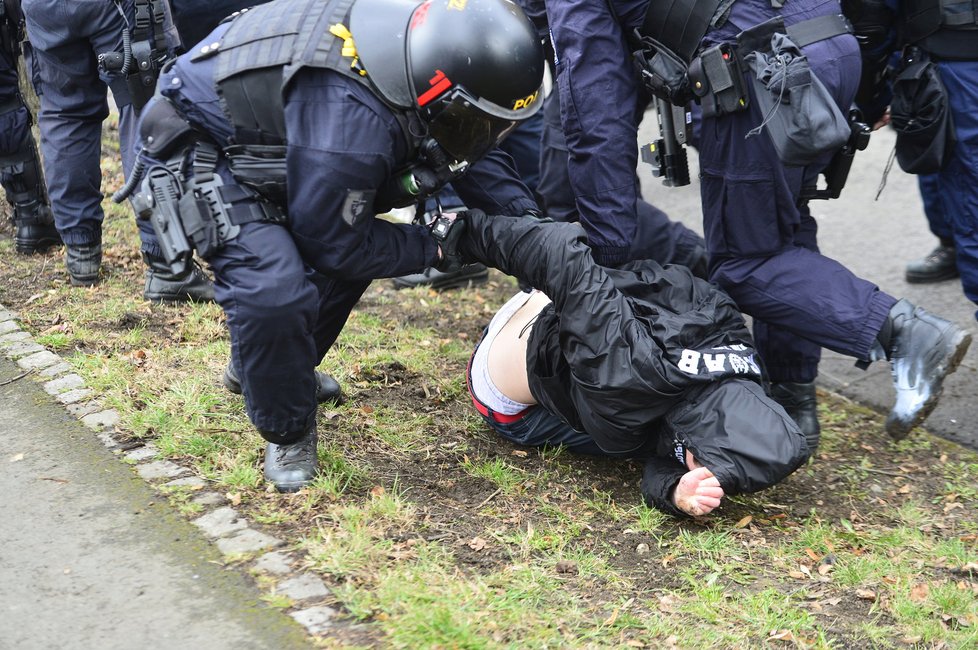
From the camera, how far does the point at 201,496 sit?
10.2 feet

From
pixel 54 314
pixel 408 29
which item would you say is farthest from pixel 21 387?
pixel 408 29

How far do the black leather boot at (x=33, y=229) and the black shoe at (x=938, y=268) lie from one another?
4.32m

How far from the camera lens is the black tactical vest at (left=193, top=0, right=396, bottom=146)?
2736 mm

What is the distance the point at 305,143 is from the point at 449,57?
0.44m

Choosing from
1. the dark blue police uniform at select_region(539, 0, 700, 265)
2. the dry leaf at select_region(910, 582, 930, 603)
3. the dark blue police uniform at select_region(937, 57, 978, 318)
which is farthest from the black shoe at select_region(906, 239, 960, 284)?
the dry leaf at select_region(910, 582, 930, 603)

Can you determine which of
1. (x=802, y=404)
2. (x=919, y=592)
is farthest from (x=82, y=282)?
(x=919, y=592)

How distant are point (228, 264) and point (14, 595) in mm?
1030

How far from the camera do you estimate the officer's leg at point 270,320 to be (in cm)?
287

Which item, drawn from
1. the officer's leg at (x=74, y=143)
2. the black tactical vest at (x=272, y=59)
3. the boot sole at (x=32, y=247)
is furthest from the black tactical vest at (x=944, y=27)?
the boot sole at (x=32, y=247)

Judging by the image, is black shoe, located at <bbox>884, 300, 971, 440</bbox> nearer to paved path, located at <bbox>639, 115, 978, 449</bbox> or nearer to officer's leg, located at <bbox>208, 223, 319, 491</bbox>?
paved path, located at <bbox>639, 115, 978, 449</bbox>

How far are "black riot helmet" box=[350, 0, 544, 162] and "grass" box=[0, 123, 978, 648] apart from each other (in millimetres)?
1183

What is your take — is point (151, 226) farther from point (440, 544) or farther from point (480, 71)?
point (440, 544)

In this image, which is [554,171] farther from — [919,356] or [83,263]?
[83,263]

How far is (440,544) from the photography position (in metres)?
2.93
